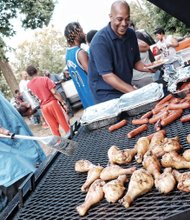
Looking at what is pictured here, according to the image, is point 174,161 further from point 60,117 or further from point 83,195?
point 60,117

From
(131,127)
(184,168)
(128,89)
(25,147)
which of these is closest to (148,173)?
(184,168)

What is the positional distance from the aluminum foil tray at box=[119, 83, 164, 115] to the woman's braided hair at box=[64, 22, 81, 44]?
195 cm

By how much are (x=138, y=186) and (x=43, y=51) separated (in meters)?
35.1

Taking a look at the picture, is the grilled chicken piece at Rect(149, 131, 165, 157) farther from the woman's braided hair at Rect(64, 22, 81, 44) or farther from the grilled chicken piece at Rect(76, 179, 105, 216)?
the woman's braided hair at Rect(64, 22, 81, 44)

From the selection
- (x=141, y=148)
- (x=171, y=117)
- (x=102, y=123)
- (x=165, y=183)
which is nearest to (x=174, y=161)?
(x=165, y=183)

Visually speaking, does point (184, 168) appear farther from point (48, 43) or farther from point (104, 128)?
point (48, 43)

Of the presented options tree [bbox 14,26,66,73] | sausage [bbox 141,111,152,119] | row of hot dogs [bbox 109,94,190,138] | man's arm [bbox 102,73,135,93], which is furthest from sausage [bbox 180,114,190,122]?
tree [bbox 14,26,66,73]

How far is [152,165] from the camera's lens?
5.48ft

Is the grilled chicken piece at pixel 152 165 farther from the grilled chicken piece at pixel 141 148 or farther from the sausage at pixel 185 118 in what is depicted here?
the sausage at pixel 185 118

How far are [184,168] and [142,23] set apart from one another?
3049 cm

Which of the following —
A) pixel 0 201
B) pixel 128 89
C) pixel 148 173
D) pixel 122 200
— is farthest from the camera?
pixel 0 201

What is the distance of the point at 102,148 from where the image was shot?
7.73 ft

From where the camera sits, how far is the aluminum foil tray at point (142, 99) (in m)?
2.78

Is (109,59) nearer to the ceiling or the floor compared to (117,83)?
nearer to the ceiling
